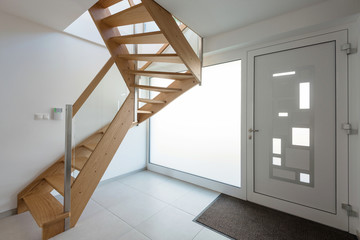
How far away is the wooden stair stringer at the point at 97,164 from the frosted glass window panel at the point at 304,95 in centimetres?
240

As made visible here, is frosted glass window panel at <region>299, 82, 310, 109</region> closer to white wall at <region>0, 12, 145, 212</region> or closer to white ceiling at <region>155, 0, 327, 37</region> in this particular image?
white ceiling at <region>155, 0, 327, 37</region>

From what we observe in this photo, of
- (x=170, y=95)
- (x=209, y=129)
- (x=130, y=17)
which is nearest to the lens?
(x=130, y=17)

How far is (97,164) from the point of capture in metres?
1.99

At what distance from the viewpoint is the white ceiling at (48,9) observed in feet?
6.02

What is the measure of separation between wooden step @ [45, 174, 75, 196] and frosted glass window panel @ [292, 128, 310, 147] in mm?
2858

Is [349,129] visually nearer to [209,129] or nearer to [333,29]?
[333,29]

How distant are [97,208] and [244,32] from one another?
3.34 metres

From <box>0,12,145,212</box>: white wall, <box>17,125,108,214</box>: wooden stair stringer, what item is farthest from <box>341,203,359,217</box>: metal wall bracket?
<box>0,12,145,212</box>: white wall

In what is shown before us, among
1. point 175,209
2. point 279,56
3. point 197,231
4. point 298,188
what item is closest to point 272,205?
point 298,188

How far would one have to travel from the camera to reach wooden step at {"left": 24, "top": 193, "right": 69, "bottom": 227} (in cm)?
168

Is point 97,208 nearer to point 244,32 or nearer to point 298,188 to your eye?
point 298,188

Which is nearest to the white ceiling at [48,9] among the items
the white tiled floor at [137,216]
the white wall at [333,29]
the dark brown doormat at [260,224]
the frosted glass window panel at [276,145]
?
the white wall at [333,29]

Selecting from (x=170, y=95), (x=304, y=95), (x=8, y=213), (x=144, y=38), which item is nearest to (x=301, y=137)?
(x=304, y=95)

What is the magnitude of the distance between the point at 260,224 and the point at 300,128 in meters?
1.33
